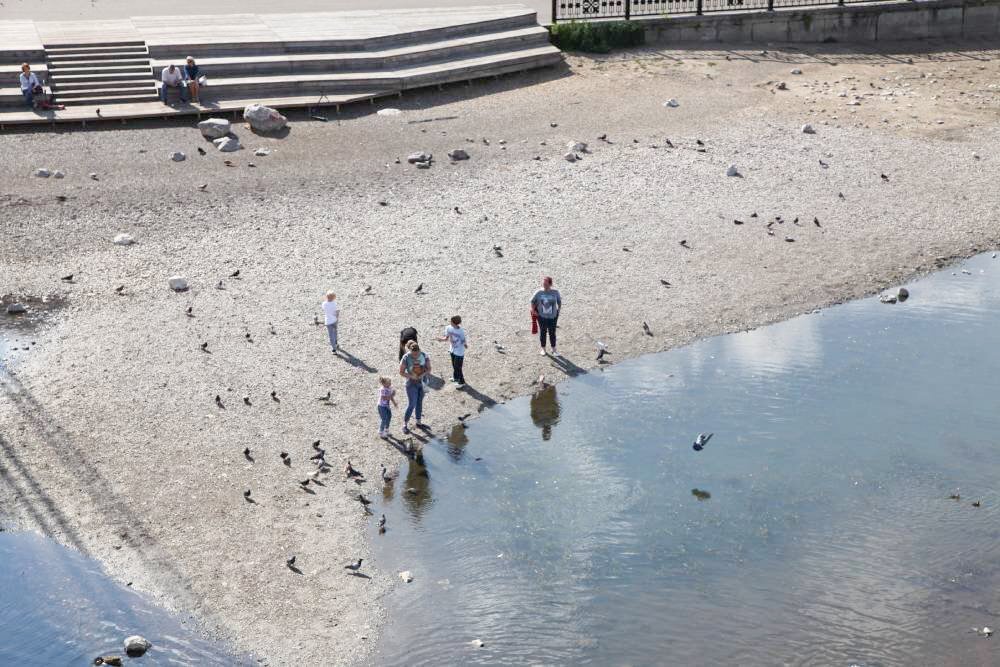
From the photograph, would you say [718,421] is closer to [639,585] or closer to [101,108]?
[639,585]

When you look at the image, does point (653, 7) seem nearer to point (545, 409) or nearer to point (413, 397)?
point (545, 409)

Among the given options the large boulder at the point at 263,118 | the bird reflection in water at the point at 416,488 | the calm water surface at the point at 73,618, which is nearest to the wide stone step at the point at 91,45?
the large boulder at the point at 263,118

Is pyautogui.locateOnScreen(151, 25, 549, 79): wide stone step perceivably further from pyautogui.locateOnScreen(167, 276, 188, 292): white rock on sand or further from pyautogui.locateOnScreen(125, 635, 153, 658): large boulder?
pyautogui.locateOnScreen(125, 635, 153, 658): large boulder

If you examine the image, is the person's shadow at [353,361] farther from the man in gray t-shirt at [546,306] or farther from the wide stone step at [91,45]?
the wide stone step at [91,45]

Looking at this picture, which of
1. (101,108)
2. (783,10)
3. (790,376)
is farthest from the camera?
(783,10)

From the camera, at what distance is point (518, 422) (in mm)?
16797

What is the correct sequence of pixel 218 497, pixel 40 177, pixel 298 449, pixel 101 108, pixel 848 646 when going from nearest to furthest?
pixel 848 646 → pixel 218 497 → pixel 298 449 → pixel 40 177 → pixel 101 108

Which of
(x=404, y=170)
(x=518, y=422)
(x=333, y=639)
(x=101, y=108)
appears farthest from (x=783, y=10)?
(x=333, y=639)

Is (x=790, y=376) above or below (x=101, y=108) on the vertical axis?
below

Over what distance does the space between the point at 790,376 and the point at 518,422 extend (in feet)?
14.1

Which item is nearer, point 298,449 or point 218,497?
point 218,497

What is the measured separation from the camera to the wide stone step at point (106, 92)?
2798 cm

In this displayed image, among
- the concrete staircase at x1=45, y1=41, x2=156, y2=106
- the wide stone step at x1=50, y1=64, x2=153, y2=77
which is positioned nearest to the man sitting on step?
the concrete staircase at x1=45, y1=41, x2=156, y2=106

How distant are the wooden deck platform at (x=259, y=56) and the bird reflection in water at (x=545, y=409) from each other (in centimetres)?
1345
